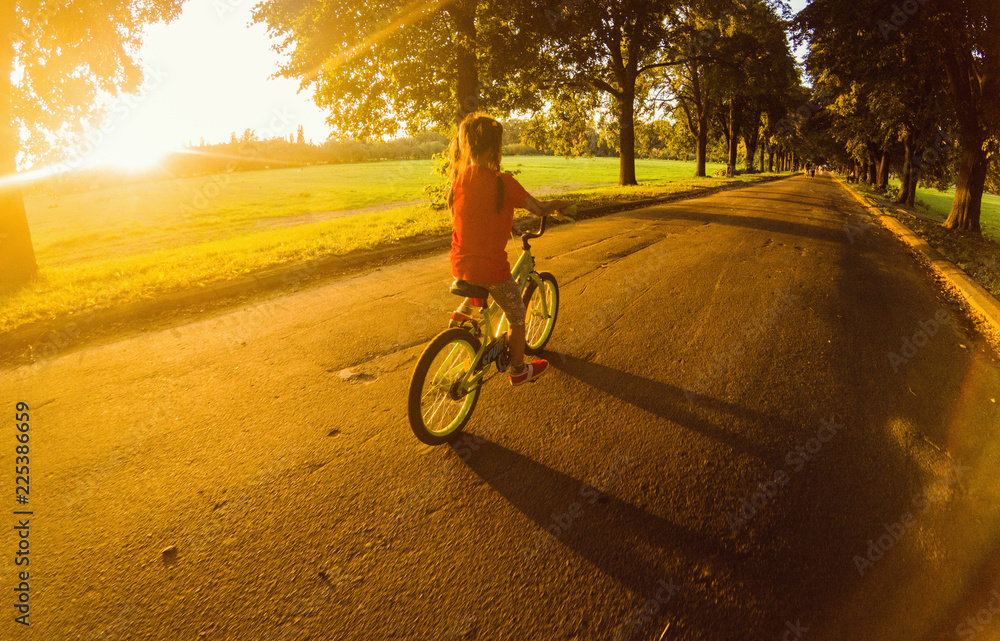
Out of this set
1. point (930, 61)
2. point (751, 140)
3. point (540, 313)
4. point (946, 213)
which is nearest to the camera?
point (540, 313)

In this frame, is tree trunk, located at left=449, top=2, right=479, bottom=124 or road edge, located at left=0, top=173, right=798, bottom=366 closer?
road edge, located at left=0, top=173, right=798, bottom=366

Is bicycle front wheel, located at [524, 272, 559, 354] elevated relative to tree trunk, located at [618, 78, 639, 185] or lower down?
lower down

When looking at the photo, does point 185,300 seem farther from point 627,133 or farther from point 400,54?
point 627,133

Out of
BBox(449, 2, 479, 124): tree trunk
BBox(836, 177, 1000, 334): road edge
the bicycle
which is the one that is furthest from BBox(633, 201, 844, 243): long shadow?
the bicycle

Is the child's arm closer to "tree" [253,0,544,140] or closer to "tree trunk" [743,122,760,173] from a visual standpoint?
"tree" [253,0,544,140]

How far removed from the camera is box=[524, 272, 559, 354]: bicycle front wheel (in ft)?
14.7

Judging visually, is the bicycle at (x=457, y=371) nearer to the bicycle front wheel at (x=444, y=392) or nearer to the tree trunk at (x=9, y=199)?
the bicycle front wheel at (x=444, y=392)

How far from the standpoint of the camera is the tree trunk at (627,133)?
81.1ft

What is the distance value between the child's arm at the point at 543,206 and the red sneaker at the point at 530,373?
1187mm

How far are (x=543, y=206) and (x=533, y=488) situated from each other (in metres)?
1.95

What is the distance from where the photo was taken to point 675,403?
3744 mm

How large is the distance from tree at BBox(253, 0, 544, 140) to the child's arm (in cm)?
1310

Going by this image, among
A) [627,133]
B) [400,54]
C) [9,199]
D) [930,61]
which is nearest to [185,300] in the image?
[9,199]

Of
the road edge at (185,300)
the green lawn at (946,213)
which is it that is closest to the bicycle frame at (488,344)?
the road edge at (185,300)
